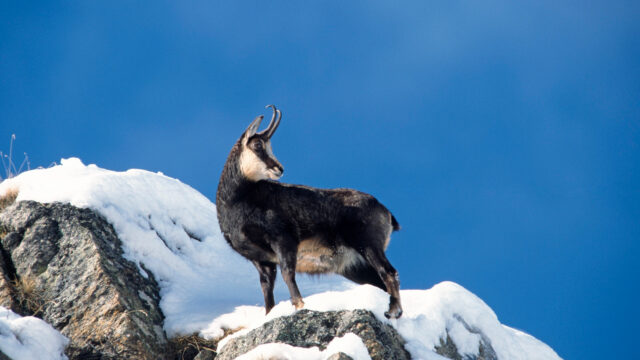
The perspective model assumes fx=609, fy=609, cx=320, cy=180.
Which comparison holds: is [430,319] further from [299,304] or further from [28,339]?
[28,339]

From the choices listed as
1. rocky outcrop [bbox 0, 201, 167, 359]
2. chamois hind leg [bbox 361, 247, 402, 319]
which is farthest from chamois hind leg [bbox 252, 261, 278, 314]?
rocky outcrop [bbox 0, 201, 167, 359]

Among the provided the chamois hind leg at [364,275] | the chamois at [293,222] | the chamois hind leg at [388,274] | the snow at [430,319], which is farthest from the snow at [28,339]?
the chamois hind leg at [388,274]

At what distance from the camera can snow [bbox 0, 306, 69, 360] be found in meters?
6.91

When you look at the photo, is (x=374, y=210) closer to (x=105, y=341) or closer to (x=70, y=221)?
(x=105, y=341)

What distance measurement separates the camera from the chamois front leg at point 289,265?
712cm

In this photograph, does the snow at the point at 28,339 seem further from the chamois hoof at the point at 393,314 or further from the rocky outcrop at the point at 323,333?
the chamois hoof at the point at 393,314

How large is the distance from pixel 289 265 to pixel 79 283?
121 inches

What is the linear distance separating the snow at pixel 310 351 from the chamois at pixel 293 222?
130 centimetres

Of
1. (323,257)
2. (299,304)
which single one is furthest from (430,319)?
(299,304)

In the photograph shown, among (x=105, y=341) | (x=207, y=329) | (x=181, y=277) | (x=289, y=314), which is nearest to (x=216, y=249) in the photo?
(x=181, y=277)

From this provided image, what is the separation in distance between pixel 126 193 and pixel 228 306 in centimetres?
285

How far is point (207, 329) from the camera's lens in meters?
8.23

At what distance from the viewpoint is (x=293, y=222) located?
765 centimetres

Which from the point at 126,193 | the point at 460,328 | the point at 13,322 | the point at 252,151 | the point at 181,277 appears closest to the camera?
the point at 13,322
